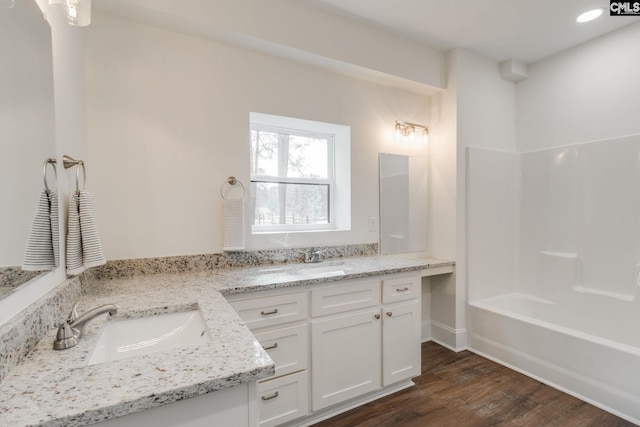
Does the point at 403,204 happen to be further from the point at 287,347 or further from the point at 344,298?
the point at 287,347

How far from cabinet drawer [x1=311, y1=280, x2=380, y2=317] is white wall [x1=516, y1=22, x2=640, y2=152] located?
2302mm

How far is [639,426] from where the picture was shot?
5.80 feet

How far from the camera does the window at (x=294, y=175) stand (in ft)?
8.05

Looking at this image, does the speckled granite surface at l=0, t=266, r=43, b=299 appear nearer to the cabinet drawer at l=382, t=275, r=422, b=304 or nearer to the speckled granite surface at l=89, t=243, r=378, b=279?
the speckled granite surface at l=89, t=243, r=378, b=279

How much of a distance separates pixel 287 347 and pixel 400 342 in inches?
33.5

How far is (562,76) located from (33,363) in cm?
389

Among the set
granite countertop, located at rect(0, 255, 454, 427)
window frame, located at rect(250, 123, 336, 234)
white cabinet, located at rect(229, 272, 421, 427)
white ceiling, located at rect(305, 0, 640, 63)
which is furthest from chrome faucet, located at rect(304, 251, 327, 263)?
white ceiling, located at rect(305, 0, 640, 63)

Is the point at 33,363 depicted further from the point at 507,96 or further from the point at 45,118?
the point at 507,96

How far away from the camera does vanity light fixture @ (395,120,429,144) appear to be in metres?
2.81

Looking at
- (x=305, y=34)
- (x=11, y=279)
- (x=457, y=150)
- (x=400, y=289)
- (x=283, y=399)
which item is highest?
(x=305, y=34)

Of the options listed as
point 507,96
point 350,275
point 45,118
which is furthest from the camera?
point 507,96

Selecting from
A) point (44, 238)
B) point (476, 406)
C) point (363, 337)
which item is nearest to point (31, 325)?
point (44, 238)

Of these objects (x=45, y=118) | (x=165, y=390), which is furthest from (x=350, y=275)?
(x=45, y=118)

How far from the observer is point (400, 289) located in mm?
2125
